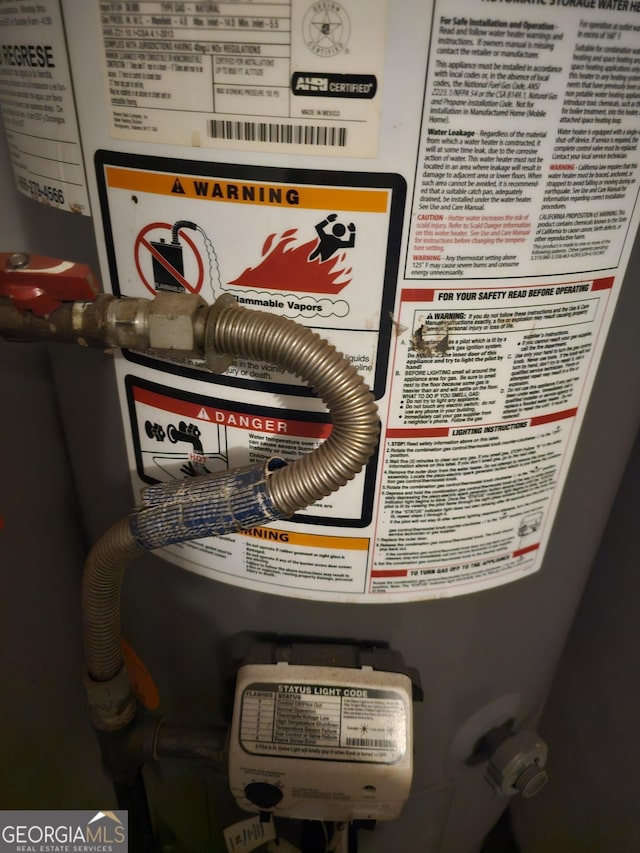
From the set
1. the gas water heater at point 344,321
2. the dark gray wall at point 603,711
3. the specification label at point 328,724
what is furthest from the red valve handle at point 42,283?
the dark gray wall at point 603,711

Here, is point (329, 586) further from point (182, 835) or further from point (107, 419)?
point (182, 835)

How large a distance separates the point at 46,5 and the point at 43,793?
0.84 metres

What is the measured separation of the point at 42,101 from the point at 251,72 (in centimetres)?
16

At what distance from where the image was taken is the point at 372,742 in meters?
0.45

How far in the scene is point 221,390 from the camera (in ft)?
1.27

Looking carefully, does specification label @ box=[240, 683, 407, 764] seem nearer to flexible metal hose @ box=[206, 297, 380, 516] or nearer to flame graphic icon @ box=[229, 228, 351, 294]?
flexible metal hose @ box=[206, 297, 380, 516]

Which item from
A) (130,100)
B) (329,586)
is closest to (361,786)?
(329,586)

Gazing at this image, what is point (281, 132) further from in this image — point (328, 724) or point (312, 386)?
point (328, 724)

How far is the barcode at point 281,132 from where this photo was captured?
303 millimetres

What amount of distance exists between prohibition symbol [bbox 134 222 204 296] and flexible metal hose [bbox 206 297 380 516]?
0.04 m

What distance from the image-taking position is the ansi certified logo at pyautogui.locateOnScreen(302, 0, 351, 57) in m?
0.28

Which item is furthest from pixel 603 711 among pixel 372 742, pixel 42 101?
pixel 42 101

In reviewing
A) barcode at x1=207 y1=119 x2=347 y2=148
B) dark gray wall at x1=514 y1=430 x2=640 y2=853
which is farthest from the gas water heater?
dark gray wall at x1=514 y1=430 x2=640 y2=853

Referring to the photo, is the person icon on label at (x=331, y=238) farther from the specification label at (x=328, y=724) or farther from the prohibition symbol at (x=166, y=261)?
the specification label at (x=328, y=724)
